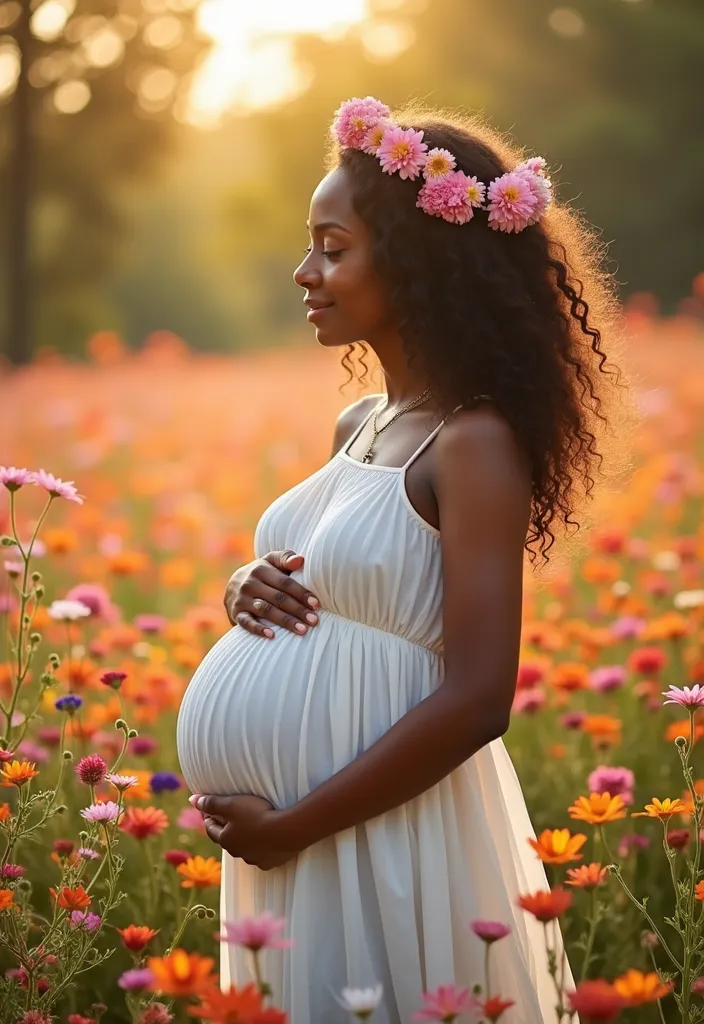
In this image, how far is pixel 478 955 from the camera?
160cm

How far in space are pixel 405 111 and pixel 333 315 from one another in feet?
1.35

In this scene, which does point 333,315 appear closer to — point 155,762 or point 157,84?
point 155,762

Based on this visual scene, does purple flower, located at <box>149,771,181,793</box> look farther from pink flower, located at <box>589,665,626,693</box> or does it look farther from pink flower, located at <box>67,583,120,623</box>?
pink flower, located at <box>589,665,626,693</box>

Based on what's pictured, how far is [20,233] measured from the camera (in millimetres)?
10398

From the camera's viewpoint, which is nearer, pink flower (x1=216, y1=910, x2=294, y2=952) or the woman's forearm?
pink flower (x1=216, y1=910, x2=294, y2=952)

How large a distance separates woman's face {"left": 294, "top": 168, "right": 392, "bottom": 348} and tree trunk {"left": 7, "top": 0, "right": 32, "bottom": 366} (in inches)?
356

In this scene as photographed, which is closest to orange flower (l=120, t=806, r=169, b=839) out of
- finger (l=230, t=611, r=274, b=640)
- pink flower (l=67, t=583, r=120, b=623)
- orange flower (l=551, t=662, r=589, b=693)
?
finger (l=230, t=611, r=274, b=640)

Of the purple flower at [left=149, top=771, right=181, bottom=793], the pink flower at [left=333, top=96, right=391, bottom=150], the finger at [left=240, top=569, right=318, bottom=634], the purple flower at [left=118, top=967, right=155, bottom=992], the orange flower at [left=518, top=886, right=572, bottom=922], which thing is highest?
the pink flower at [left=333, top=96, right=391, bottom=150]

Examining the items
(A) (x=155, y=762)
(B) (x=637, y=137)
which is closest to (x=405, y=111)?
(A) (x=155, y=762)

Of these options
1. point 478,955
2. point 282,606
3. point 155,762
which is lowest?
point 478,955

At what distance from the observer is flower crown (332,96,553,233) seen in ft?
5.48

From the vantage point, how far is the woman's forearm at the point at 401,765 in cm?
149

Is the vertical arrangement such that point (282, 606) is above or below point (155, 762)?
below

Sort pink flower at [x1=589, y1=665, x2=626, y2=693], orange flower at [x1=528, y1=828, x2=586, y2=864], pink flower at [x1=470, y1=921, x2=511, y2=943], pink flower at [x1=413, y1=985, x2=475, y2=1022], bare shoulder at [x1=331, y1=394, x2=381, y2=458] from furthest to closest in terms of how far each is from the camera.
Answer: pink flower at [x1=589, y1=665, x2=626, y2=693], bare shoulder at [x1=331, y1=394, x2=381, y2=458], orange flower at [x1=528, y1=828, x2=586, y2=864], pink flower at [x1=470, y1=921, x2=511, y2=943], pink flower at [x1=413, y1=985, x2=475, y2=1022]
